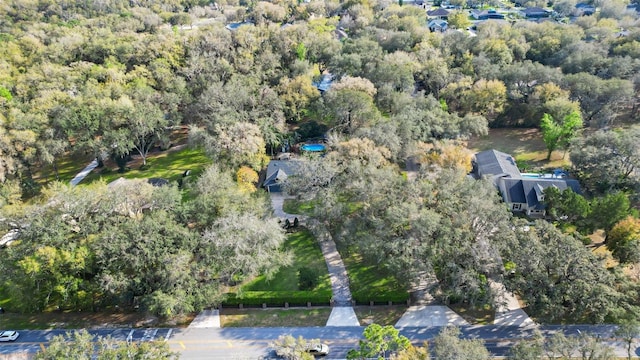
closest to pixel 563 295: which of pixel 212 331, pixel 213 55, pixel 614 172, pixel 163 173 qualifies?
pixel 614 172

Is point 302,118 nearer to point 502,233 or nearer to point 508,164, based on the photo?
point 508,164

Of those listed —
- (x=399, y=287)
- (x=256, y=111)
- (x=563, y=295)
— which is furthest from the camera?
(x=256, y=111)

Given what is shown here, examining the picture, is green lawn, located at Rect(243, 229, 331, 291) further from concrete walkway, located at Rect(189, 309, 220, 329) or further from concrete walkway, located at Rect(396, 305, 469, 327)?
concrete walkway, located at Rect(396, 305, 469, 327)

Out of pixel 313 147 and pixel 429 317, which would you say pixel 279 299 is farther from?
pixel 313 147

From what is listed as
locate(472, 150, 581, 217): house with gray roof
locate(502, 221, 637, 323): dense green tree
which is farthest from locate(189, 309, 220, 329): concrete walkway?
locate(472, 150, 581, 217): house with gray roof

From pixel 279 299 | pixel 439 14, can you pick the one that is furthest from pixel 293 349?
pixel 439 14

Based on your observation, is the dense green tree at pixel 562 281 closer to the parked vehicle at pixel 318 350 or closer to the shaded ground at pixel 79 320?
the parked vehicle at pixel 318 350

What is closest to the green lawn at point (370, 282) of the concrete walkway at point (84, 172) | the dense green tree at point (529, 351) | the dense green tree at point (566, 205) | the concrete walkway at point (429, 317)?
the concrete walkway at point (429, 317)
